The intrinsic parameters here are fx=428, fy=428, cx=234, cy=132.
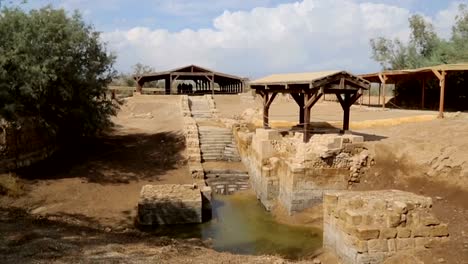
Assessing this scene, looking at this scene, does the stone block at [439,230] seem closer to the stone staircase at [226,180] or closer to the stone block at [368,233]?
the stone block at [368,233]

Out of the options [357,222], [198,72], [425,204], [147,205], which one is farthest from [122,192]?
[198,72]

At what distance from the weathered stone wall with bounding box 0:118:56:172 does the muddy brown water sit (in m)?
6.18

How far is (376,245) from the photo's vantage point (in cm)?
799

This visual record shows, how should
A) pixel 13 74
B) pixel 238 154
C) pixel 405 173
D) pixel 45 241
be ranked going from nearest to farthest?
pixel 45 241
pixel 405 173
pixel 13 74
pixel 238 154

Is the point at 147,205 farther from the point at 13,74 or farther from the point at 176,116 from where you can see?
the point at 176,116

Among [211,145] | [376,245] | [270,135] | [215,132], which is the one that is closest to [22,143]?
[211,145]

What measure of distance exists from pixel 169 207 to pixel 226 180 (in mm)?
5057

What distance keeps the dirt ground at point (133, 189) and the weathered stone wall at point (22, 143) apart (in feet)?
1.43

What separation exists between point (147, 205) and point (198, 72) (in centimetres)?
2530

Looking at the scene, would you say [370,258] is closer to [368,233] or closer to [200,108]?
[368,233]

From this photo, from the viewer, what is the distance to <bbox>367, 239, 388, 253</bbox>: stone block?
26.2ft

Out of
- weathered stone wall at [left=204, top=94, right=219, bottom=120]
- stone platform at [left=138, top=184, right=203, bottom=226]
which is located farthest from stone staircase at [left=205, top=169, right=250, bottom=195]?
weathered stone wall at [left=204, top=94, right=219, bottom=120]

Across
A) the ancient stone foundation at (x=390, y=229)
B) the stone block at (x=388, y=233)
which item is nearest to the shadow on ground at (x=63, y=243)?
the ancient stone foundation at (x=390, y=229)

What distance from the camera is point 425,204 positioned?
8.15m
